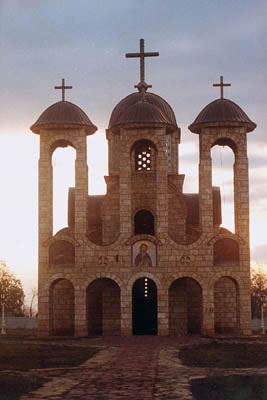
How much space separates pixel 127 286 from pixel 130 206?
13.1ft

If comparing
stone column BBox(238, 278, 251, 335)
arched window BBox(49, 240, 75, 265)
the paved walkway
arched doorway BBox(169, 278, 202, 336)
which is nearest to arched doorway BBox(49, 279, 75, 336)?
arched window BBox(49, 240, 75, 265)

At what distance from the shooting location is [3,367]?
2092 cm

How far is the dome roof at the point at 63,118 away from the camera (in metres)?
38.2

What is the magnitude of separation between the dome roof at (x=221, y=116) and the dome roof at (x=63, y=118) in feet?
18.0

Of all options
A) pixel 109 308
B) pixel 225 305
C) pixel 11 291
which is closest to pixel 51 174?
pixel 109 308

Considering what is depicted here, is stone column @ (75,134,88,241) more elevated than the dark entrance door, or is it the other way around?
stone column @ (75,134,88,241)

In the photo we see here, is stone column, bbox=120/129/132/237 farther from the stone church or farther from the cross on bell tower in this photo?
the cross on bell tower

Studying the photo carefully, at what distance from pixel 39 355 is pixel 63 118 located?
52.9ft

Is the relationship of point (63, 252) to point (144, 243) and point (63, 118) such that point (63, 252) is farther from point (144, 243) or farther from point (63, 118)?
point (63, 118)

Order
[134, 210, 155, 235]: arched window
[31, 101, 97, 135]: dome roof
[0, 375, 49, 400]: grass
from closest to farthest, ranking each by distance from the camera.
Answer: [0, 375, 49, 400]: grass < [31, 101, 97, 135]: dome roof < [134, 210, 155, 235]: arched window

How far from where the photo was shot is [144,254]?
1444 inches

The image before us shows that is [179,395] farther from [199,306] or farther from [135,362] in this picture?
[199,306]

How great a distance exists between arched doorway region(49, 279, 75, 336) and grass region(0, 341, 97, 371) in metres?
7.65

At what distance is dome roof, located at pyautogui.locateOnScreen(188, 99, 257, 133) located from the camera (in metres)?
37.9
